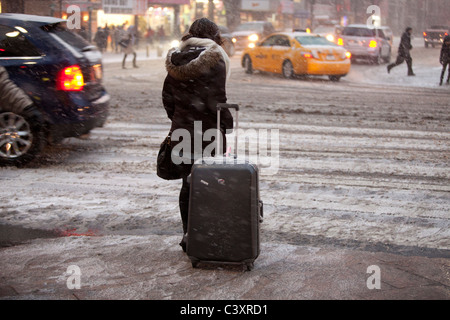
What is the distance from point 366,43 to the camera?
29.0 meters

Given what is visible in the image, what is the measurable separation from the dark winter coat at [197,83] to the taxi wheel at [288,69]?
1686 centimetres

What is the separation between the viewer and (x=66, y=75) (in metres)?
Answer: 7.84

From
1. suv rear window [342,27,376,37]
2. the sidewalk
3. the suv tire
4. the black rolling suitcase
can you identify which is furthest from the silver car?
the black rolling suitcase

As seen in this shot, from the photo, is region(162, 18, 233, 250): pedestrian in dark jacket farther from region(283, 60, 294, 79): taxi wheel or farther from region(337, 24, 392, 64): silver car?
region(337, 24, 392, 64): silver car

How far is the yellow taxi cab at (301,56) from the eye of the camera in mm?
20375

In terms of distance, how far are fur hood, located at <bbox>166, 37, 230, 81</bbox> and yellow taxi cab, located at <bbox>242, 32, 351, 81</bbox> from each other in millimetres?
16109

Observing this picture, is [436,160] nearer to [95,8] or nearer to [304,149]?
[304,149]

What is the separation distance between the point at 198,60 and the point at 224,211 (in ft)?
3.67

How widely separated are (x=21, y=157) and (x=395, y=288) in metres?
5.30

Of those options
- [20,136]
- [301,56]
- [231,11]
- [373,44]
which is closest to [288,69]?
[301,56]

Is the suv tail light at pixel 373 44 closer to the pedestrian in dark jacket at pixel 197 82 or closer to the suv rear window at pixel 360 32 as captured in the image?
the suv rear window at pixel 360 32

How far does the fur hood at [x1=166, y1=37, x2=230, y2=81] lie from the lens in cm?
452

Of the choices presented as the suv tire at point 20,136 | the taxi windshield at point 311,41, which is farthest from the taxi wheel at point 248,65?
the suv tire at point 20,136

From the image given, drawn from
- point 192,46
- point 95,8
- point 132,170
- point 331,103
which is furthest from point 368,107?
point 95,8
